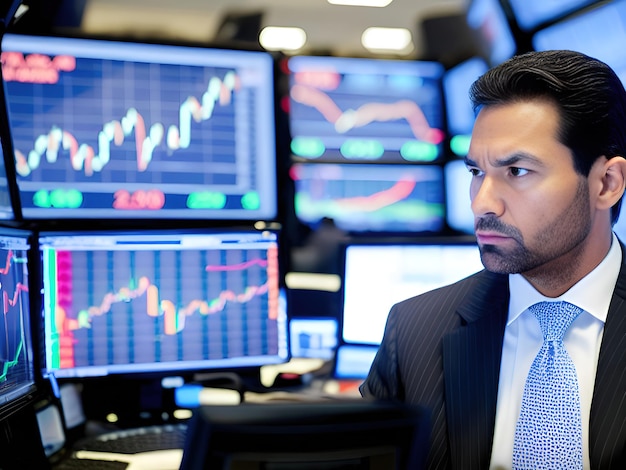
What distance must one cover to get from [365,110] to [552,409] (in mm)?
1360

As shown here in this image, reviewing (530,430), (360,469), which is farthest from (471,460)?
(360,469)

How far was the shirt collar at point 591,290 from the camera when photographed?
121 cm

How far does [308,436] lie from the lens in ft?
2.53

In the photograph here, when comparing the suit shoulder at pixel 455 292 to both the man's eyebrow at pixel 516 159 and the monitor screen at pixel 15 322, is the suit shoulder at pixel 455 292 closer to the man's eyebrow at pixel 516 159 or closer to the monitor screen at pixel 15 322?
the man's eyebrow at pixel 516 159

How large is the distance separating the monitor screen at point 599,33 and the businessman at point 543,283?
661mm

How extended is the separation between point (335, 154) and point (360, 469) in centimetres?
154

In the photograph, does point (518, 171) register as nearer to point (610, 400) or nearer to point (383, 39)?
point (610, 400)

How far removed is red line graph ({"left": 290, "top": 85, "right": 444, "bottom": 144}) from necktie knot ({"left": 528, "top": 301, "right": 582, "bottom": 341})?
3.92 feet

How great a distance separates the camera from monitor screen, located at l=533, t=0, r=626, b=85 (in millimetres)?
1810

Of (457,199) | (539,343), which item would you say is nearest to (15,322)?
(539,343)

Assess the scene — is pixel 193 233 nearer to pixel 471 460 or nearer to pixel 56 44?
pixel 56 44

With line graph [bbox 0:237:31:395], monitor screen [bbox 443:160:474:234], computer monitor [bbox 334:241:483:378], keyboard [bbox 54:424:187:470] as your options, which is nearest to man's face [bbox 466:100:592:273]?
computer monitor [bbox 334:241:483:378]

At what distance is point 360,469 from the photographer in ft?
2.75

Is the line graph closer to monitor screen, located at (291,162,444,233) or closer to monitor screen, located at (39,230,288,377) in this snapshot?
monitor screen, located at (39,230,288,377)
